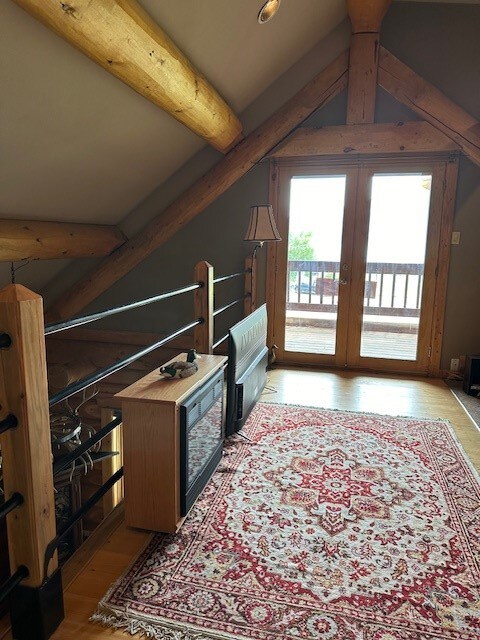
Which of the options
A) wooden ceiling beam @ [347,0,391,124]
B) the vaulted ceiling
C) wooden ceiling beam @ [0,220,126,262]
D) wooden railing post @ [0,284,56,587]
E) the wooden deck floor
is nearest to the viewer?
wooden railing post @ [0,284,56,587]

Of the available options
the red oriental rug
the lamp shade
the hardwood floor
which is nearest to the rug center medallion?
the red oriental rug

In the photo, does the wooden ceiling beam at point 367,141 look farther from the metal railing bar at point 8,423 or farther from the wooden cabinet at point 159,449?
the metal railing bar at point 8,423

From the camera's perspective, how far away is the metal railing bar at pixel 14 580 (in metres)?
1.19

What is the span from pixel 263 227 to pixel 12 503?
9.39 feet

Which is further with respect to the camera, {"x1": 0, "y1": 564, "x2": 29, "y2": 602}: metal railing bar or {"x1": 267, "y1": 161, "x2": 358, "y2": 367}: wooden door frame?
{"x1": 267, "y1": 161, "x2": 358, "y2": 367}: wooden door frame

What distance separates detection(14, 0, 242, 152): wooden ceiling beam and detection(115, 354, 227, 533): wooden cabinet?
1483 millimetres

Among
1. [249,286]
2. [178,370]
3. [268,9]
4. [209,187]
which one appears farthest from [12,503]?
[209,187]

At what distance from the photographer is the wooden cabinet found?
1668mm

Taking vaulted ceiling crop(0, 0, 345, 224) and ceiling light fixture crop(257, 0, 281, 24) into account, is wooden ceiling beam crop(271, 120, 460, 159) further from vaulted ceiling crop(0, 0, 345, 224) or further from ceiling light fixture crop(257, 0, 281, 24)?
ceiling light fixture crop(257, 0, 281, 24)

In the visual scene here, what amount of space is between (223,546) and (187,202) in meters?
3.20

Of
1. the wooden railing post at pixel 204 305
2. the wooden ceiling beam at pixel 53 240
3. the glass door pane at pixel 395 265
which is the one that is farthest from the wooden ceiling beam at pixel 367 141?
the wooden railing post at pixel 204 305

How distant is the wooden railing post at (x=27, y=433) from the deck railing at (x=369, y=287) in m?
3.34

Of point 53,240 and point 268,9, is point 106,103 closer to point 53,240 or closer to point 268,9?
point 268,9

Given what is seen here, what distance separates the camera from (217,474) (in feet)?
7.42
